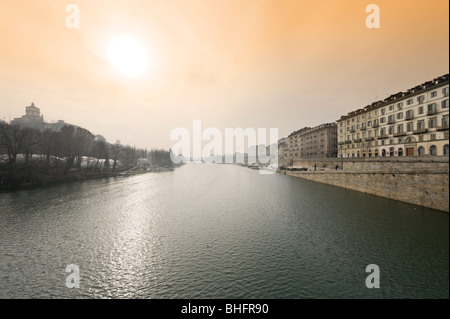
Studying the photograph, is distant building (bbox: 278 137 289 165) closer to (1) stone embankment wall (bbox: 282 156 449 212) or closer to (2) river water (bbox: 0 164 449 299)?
(1) stone embankment wall (bbox: 282 156 449 212)

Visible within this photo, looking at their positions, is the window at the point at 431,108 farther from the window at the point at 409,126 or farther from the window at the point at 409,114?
the window at the point at 409,126

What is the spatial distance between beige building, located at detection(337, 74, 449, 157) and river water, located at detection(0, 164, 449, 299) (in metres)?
25.5

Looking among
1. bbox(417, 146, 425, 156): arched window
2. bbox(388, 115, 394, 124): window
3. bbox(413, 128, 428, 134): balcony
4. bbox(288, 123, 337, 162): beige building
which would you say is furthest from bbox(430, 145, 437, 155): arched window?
bbox(288, 123, 337, 162): beige building

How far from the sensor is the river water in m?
13.3

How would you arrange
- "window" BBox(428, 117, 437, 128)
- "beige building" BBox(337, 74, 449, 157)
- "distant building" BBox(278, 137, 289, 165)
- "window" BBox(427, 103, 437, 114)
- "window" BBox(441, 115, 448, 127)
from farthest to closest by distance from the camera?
1. "distant building" BBox(278, 137, 289, 165)
2. "window" BBox(428, 117, 437, 128)
3. "window" BBox(427, 103, 437, 114)
4. "beige building" BBox(337, 74, 449, 157)
5. "window" BBox(441, 115, 448, 127)

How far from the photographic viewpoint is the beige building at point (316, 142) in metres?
95.0

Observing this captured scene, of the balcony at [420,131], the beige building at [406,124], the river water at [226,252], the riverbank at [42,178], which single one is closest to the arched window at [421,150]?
A: the beige building at [406,124]

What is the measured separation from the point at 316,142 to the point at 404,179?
74.8 m

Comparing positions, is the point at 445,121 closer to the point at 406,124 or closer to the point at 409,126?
the point at 409,126

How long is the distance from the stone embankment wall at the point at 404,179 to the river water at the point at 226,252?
2.93 meters

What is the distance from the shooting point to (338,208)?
109ft

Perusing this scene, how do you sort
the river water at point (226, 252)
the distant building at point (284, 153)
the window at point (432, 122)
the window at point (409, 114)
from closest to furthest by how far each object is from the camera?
the river water at point (226, 252), the window at point (432, 122), the window at point (409, 114), the distant building at point (284, 153)

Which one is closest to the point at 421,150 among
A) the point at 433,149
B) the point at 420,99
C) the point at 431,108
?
the point at 433,149
